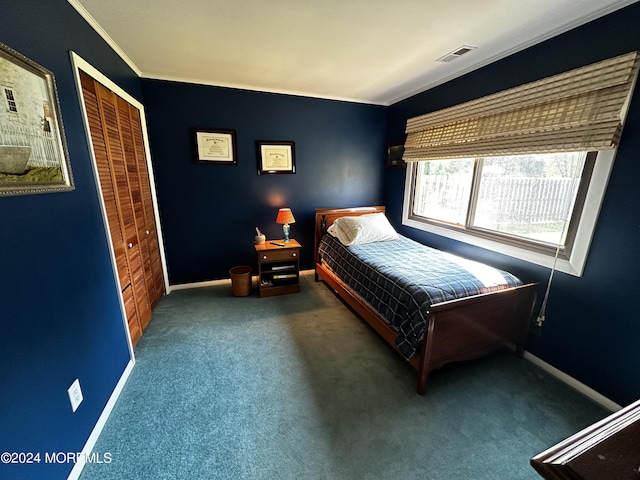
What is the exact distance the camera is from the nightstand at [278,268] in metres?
3.16

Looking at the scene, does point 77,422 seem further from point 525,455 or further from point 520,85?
point 520,85

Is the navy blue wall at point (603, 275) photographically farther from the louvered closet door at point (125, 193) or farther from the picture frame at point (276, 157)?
the louvered closet door at point (125, 193)

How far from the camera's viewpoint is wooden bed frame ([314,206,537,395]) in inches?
68.3

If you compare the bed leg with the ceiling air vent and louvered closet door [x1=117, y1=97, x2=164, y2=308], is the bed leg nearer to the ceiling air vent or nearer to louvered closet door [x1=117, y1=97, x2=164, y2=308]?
louvered closet door [x1=117, y1=97, x2=164, y2=308]

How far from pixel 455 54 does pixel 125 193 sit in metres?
3.07

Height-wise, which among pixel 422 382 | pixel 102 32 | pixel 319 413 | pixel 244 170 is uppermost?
pixel 102 32

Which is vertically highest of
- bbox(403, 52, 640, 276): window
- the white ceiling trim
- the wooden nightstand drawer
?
the white ceiling trim

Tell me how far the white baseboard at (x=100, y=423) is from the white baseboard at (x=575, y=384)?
3036 millimetres

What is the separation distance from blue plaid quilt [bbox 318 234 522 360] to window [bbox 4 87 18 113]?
7.38 ft

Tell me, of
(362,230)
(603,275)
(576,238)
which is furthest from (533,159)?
(362,230)

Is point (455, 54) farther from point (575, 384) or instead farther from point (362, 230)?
point (575, 384)

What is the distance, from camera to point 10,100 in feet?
3.42

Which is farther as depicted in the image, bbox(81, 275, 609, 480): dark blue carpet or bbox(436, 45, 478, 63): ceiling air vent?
bbox(436, 45, 478, 63): ceiling air vent

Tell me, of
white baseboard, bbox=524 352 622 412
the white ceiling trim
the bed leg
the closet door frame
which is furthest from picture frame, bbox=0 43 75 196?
white baseboard, bbox=524 352 622 412
